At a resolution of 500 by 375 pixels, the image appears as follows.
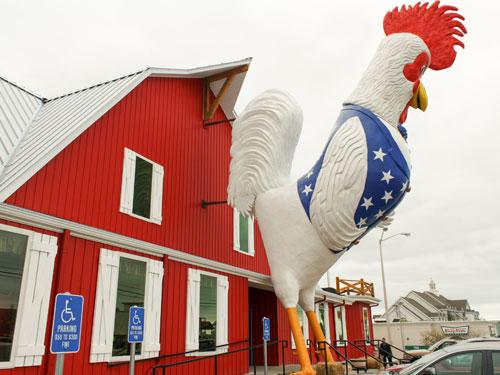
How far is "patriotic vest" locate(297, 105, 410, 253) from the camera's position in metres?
7.80

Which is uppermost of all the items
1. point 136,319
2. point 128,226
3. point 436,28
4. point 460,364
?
point 436,28

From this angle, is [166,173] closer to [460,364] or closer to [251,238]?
[251,238]

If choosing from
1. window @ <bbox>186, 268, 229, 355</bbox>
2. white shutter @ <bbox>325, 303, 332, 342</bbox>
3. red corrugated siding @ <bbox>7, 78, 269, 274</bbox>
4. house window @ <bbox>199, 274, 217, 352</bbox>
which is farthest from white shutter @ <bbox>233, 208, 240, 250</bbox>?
white shutter @ <bbox>325, 303, 332, 342</bbox>

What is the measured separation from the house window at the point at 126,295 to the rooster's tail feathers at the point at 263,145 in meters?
2.54

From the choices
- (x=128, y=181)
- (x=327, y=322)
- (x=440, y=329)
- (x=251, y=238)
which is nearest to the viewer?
(x=128, y=181)

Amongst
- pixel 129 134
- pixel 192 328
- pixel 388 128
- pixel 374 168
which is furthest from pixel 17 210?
pixel 388 128

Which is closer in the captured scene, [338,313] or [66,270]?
[66,270]

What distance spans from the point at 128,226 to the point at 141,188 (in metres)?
0.97

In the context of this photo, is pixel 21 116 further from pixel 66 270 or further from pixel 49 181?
pixel 66 270

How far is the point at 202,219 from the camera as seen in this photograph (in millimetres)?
10734

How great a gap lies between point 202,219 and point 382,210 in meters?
4.45

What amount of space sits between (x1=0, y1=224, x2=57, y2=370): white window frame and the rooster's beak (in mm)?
7186

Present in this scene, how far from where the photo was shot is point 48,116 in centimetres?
1010

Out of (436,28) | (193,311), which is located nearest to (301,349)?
A: (193,311)
